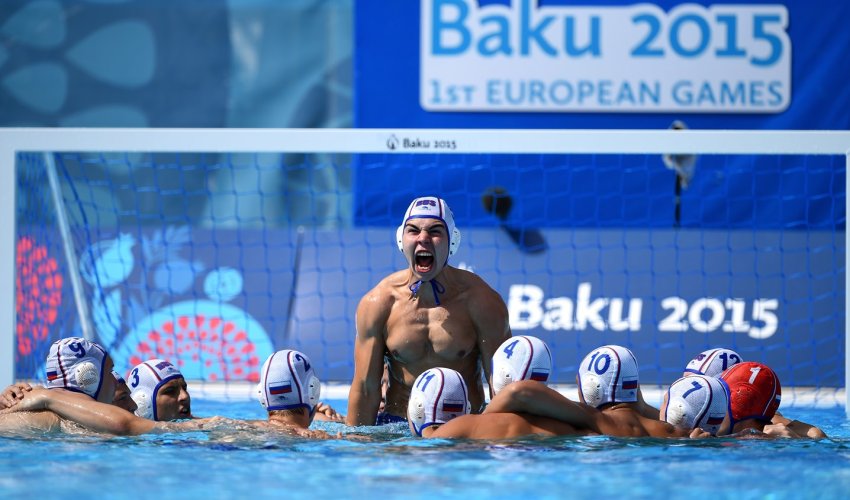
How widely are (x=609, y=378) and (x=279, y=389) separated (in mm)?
1754

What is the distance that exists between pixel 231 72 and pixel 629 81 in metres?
4.17

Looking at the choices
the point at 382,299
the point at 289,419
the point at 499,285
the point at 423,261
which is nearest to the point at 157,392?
the point at 289,419

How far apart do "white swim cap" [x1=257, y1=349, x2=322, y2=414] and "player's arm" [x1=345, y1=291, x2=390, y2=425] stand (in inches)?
20.4

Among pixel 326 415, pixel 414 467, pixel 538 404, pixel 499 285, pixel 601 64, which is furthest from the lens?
pixel 601 64

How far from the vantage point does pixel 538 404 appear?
5613mm

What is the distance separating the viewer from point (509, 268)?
9.24 m

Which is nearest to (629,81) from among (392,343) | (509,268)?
(509,268)

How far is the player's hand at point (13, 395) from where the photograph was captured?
6.16m

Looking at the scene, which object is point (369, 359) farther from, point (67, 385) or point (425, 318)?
point (67, 385)

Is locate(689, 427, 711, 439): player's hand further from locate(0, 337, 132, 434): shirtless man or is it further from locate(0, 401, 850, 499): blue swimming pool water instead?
locate(0, 337, 132, 434): shirtless man

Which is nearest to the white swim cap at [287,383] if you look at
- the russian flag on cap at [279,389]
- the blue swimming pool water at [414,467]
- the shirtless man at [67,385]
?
the russian flag on cap at [279,389]

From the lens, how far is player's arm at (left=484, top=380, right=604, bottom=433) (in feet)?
18.3

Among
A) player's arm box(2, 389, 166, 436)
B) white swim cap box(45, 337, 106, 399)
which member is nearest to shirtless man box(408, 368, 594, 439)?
player's arm box(2, 389, 166, 436)

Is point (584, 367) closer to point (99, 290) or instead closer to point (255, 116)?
point (99, 290)
